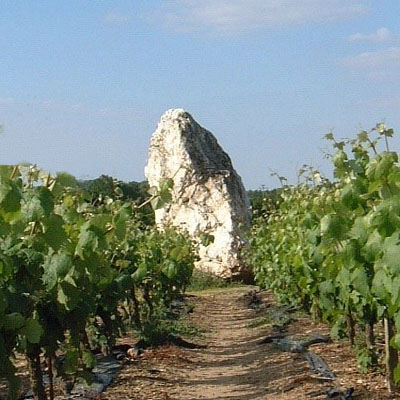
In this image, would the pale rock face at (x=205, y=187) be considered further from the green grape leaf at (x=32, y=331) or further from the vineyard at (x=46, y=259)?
the green grape leaf at (x=32, y=331)

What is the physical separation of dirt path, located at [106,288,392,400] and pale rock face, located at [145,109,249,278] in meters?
16.0

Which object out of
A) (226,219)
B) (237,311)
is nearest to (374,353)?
(237,311)

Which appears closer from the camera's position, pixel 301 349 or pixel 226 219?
pixel 301 349

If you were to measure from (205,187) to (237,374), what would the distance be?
22.0 metres

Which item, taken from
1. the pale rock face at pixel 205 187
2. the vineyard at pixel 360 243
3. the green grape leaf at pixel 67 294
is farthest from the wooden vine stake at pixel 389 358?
the pale rock face at pixel 205 187

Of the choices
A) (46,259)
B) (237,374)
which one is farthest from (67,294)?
(237,374)

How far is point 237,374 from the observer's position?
9.98 m

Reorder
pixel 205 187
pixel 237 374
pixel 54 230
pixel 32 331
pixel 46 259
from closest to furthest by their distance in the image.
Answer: pixel 54 230 → pixel 32 331 → pixel 46 259 → pixel 237 374 → pixel 205 187

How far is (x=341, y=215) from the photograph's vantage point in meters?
5.67

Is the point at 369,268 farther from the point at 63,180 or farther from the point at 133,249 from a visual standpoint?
the point at 133,249

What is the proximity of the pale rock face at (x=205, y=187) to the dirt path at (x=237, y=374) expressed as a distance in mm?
15990

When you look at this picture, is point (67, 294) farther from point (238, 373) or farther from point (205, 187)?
point (205, 187)

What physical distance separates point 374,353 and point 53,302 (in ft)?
12.3

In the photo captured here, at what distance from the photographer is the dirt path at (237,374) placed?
8242 millimetres
